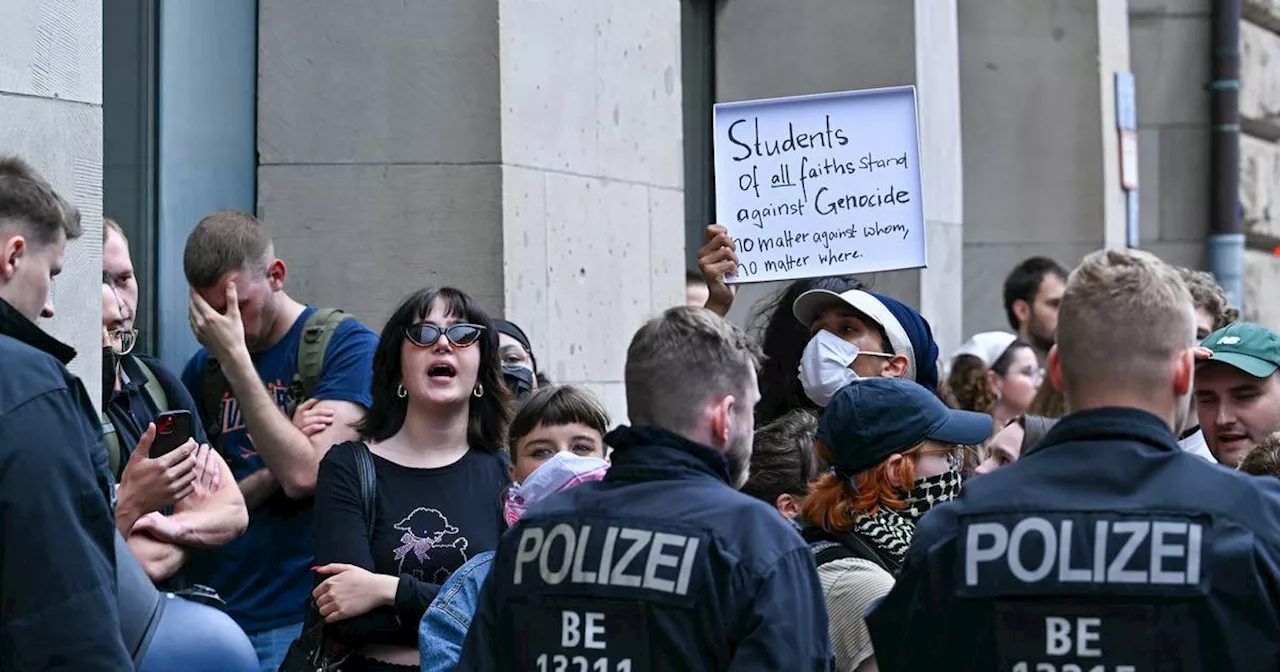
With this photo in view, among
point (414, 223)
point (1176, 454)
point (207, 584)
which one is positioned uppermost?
point (414, 223)

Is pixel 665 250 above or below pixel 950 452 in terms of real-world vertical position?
above

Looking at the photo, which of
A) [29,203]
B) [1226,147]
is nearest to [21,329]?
[29,203]

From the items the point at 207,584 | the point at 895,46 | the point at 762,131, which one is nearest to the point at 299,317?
the point at 207,584

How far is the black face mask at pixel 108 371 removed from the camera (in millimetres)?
5102

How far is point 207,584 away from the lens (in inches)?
219

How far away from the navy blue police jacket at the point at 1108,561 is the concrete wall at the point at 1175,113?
34.0 feet

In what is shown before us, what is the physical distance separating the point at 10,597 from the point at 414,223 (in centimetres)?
353

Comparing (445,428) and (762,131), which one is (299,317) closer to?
(445,428)

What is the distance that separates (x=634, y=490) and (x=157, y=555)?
6.06 feet

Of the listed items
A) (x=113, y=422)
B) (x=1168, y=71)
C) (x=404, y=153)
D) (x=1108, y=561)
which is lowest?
(x=1108, y=561)

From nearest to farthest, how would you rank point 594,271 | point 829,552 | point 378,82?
point 829,552, point 378,82, point 594,271

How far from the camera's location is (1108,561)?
9.68 ft

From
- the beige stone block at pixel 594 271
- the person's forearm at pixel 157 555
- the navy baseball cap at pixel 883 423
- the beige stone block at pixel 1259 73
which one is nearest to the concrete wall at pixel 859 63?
the beige stone block at pixel 594 271

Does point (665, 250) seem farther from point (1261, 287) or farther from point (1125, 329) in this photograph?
point (1261, 287)
